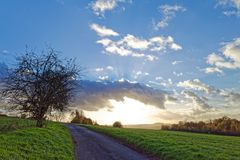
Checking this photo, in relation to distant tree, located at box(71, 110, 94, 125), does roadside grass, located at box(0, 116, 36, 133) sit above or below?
below

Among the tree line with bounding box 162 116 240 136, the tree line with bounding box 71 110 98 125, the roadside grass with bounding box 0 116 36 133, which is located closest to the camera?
the roadside grass with bounding box 0 116 36 133

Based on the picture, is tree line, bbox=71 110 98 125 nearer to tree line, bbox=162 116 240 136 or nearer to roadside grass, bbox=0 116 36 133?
tree line, bbox=162 116 240 136

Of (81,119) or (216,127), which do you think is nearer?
(216,127)

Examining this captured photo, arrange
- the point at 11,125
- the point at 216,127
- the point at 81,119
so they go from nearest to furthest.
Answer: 1. the point at 11,125
2. the point at 216,127
3. the point at 81,119

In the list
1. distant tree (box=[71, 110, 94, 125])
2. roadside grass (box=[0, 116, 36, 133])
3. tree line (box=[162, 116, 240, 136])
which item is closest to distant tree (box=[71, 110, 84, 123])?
distant tree (box=[71, 110, 94, 125])

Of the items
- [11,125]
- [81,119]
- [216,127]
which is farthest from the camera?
[81,119]

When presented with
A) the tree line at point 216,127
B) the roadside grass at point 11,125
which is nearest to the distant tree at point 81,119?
the tree line at point 216,127

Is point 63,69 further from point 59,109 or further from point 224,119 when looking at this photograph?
point 224,119

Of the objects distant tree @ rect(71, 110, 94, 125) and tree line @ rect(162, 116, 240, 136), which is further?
distant tree @ rect(71, 110, 94, 125)

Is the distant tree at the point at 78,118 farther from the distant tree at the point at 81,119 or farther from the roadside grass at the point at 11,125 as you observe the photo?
the roadside grass at the point at 11,125

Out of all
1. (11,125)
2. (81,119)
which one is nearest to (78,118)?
(81,119)

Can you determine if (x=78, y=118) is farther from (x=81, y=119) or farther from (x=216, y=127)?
(x=216, y=127)

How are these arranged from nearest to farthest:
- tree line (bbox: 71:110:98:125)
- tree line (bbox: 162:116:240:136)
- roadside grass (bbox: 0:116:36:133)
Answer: roadside grass (bbox: 0:116:36:133) < tree line (bbox: 162:116:240:136) < tree line (bbox: 71:110:98:125)

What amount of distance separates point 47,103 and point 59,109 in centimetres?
358
